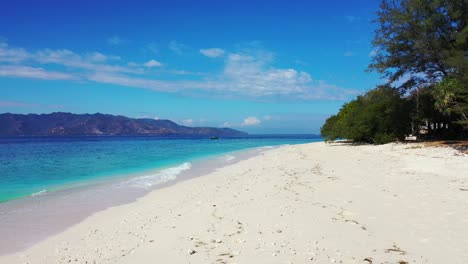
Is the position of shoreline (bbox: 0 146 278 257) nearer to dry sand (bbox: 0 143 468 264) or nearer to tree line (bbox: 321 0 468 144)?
dry sand (bbox: 0 143 468 264)

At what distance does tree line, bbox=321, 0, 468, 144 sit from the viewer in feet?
75.3

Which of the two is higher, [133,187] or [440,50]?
[440,50]

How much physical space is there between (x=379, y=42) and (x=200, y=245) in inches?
1031

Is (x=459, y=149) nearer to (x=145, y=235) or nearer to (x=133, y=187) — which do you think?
(x=133, y=187)

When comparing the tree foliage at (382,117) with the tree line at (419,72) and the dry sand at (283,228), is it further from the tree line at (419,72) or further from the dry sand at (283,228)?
the dry sand at (283,228)

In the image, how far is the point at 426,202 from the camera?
25.3 ft

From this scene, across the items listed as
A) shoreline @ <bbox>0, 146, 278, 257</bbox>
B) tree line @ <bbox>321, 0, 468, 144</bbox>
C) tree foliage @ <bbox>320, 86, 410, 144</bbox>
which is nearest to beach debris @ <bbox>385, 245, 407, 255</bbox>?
shoreline @ <bbox>0, 146, 278, 257</bbox>

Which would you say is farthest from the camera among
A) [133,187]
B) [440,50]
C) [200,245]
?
[440,50]

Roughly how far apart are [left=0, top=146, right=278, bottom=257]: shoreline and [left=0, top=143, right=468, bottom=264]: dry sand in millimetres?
448

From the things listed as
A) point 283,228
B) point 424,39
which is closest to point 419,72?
point 424,39

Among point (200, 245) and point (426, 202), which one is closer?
point (200, 245)

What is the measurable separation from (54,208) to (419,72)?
2739 centimetres

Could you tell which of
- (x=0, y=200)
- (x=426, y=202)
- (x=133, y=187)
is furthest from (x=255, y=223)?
(x=0, y=200)

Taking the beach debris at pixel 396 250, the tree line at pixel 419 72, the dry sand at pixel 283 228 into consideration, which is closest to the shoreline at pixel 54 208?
the dry sand at pixel 283 228
